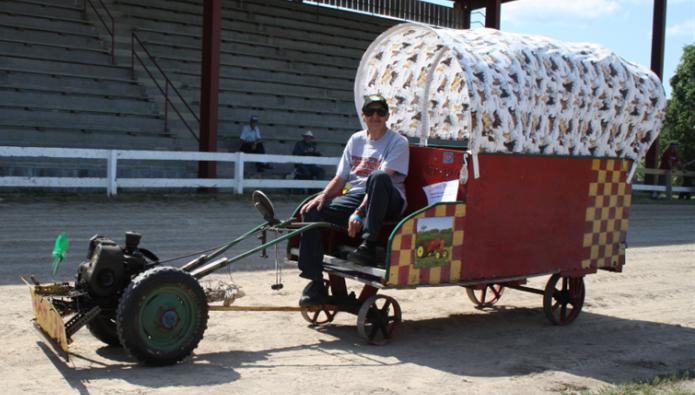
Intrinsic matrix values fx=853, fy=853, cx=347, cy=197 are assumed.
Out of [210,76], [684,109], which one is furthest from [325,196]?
[684,109]

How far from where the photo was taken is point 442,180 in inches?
297

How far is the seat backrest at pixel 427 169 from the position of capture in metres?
7.49

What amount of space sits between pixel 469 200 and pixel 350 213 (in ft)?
3.32

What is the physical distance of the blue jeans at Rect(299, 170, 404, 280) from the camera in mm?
6883

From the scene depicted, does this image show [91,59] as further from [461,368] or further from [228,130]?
[461,368]

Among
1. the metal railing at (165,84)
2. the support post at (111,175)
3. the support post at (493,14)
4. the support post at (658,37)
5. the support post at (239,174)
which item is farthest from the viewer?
the support post at (658,37)

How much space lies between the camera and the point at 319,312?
7.55 meters

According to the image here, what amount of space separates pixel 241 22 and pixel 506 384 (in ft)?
75.2

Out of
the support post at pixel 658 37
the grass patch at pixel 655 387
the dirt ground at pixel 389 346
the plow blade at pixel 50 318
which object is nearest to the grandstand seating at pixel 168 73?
the dirt ground at pixel 389 346

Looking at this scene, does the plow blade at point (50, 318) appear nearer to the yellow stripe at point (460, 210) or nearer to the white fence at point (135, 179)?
the yellow stripe at point (460, 210)

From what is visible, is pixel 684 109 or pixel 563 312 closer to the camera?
pixel 563 312

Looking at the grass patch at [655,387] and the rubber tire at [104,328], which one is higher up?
the rubber tire at [104,328]

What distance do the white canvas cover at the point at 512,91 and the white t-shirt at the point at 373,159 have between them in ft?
2.04

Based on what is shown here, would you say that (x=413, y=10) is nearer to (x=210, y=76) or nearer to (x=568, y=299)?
(x=210, y=76)
